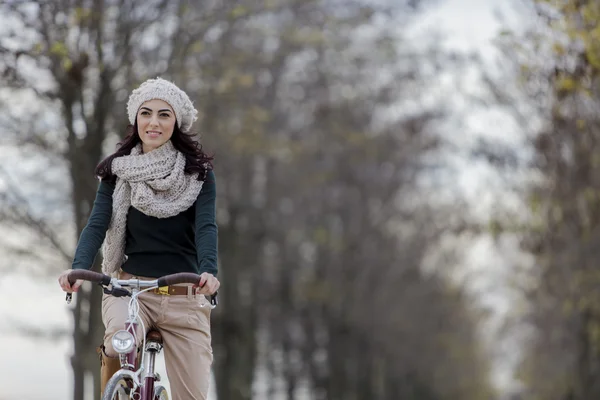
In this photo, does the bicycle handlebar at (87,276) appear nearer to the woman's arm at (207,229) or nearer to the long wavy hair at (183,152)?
the woman's arm at (207,229)

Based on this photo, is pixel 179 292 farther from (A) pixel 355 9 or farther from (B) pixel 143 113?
(A) pixel 355 9

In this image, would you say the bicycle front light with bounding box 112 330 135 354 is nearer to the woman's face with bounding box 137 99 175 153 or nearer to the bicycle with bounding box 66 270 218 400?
the bicycle with bounding box 66 270 218 400

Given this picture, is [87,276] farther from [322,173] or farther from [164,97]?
[322,173]

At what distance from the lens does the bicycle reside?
4.90 meters

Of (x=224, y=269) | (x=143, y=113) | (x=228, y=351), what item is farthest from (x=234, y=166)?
(x=143, y=113)

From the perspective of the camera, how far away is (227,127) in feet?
74.0

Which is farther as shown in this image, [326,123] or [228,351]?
[326,123]

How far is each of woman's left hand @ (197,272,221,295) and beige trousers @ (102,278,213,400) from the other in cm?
40

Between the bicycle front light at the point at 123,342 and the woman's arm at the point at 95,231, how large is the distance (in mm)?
485

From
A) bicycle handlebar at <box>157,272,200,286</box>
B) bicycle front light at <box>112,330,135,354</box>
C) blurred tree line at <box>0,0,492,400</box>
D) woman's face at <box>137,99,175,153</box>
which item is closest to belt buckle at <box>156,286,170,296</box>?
bicycle handlebar at <box>157,272,200,286</box>

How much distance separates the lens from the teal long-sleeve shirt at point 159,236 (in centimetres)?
542

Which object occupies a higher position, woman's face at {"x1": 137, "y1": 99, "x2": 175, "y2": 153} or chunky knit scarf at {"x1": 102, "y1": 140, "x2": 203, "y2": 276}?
woman's face at {"x1": 137, "y1": 99, "x2": 175, "y2": 153}

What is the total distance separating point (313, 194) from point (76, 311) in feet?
58.4

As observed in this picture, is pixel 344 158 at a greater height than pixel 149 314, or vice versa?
pixel 344 158
